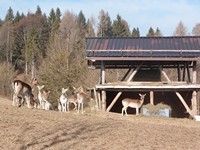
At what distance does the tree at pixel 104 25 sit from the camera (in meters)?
92.3

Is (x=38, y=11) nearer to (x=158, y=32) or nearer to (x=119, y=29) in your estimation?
(x=119, y=29)

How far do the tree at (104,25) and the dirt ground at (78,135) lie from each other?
77.6 meters

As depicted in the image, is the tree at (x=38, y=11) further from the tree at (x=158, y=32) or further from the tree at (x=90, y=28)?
the tree at (x=158, y=32)

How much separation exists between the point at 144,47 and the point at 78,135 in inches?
556

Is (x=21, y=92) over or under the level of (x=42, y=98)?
over

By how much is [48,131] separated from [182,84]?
1374cm

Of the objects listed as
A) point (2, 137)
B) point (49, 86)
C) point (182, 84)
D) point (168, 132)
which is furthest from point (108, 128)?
point (49, 86)

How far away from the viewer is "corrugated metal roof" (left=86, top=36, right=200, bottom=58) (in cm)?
2403

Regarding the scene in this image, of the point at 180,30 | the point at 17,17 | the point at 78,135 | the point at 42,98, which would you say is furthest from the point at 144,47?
the point at 17,17

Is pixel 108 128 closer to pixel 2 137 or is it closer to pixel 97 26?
pixel 2 137

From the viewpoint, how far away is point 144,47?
2488 centimetres

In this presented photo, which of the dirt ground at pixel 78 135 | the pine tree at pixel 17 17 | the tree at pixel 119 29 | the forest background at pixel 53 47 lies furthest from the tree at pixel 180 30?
the dirt ground at pixel 78 135

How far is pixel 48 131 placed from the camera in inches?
459

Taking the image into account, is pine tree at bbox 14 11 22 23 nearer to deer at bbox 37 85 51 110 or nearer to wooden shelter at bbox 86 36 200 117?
wooden shelter at bbox 86 36 200 117
